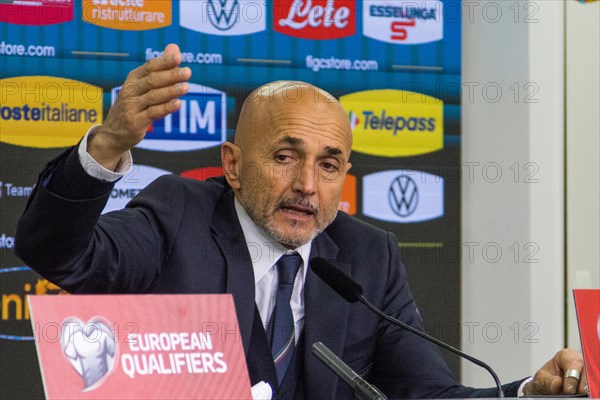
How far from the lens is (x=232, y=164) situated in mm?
2334

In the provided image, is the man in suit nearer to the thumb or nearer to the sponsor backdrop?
the thumb

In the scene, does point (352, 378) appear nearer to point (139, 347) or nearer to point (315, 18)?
point (139, 347)

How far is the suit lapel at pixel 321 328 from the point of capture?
1989 mm

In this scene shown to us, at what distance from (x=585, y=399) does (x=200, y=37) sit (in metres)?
2.02

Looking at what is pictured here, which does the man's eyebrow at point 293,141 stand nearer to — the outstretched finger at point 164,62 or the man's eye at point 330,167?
the man's eye at point 330,167

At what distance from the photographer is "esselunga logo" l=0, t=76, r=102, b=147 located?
117 inches

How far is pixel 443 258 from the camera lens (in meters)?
3.37

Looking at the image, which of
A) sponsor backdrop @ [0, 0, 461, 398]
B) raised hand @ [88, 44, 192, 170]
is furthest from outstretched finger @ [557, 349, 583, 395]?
sponsor backdrop @ [0, 0, 461, 398]

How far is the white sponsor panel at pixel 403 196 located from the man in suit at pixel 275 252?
885mm

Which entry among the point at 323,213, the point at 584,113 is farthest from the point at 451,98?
the point at 323,213

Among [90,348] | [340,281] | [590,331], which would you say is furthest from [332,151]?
[90,348]

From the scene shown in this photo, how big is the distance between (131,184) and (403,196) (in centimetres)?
100

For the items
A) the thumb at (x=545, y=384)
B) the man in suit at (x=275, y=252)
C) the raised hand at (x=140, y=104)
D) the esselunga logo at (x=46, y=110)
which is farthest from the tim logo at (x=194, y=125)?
the thumb at (x=545, y=384)

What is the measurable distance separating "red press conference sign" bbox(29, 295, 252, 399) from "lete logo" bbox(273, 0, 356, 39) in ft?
6.85
